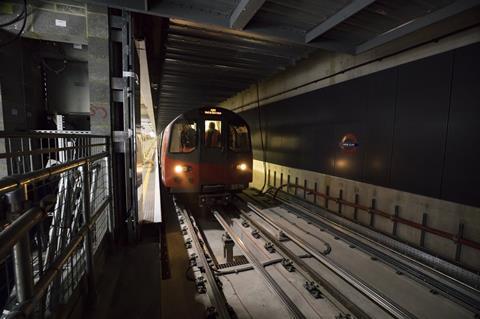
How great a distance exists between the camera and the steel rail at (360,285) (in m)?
2.37

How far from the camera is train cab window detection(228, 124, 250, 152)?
5.62m

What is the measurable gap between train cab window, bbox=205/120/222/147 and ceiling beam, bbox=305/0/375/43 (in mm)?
2598

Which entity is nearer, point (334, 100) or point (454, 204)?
point (454, 204)

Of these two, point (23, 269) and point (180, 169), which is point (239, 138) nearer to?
point (180, 169)

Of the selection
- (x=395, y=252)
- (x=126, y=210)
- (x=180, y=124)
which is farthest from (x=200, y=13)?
(x=395, y=252)

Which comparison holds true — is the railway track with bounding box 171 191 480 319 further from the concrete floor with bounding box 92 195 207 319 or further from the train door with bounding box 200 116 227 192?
the train door with bounding box 200 116 227 192

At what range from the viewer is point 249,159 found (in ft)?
18.8

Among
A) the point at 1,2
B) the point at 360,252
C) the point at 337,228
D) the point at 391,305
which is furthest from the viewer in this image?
the point at 337,228

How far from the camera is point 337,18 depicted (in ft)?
11.1

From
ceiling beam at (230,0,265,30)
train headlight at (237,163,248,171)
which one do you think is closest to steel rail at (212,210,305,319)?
train headlight at (237,163,248,171)

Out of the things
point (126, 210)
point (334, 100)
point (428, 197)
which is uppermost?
point (334, 100)

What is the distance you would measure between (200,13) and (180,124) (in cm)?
243

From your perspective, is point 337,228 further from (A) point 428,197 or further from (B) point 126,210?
(B) point 126,210

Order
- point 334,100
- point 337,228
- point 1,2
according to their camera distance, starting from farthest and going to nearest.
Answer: point 334,100 < point 337,228 < point 1,2
